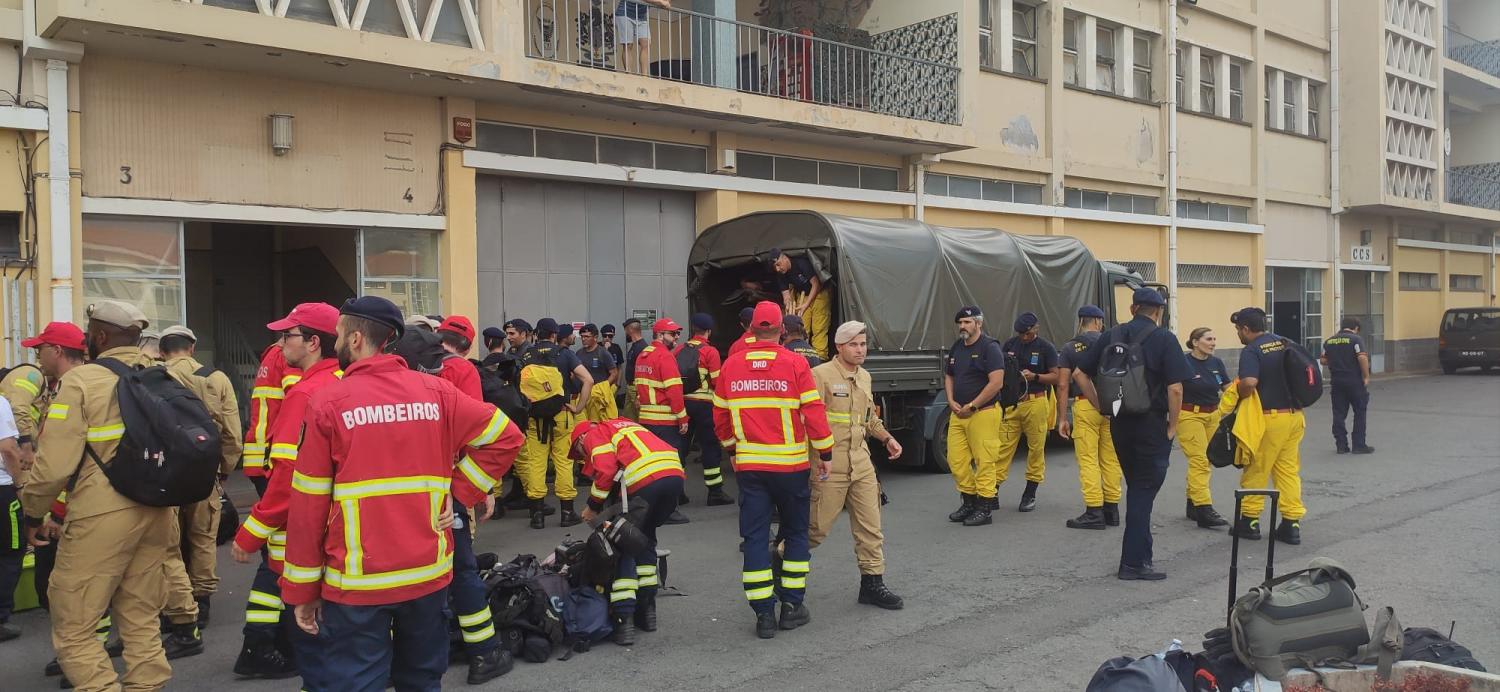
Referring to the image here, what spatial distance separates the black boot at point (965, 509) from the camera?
916 centimetres

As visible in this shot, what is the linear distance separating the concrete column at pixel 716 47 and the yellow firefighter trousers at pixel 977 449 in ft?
23.4

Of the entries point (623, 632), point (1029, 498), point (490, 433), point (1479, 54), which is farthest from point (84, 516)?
point (1479, 54)

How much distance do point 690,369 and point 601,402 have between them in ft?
3.63

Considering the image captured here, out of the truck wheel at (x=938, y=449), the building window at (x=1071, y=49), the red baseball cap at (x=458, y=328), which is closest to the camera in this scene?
the red baseball cap at (x=458, y=328)

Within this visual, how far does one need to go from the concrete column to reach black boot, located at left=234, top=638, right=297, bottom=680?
34.8ft

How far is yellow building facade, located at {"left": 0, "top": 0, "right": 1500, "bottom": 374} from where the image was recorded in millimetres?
10031

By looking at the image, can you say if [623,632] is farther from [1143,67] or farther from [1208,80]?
[1208,80]

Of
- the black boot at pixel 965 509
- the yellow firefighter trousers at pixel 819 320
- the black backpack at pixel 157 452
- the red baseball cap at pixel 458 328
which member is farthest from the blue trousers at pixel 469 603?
the yellow firefighter trousers at pixel 819 320

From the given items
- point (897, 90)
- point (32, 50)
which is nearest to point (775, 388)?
point (32, 50)

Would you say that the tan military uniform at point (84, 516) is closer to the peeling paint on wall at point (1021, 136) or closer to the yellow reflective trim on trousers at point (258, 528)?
the yellow reflective trim on trousers at point (258, 528)

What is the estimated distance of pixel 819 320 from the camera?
11336 mm

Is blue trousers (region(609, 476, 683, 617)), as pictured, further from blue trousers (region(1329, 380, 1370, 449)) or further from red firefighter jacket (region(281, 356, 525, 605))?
blue trousers (region(1329, 380, 1370, 449))

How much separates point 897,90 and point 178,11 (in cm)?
1116

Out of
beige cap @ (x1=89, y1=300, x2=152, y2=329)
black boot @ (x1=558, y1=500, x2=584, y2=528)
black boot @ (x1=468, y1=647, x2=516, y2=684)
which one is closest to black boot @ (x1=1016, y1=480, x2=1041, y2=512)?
black boot @ (x1=558, y1=500, x2=584, y2=528)
